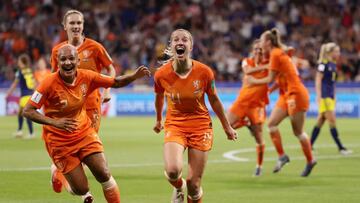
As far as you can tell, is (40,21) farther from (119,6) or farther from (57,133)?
(57,133)

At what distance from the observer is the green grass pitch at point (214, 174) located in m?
12.1

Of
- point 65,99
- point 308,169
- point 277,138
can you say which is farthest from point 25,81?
point 65,99

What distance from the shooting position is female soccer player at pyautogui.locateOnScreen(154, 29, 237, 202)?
1002 centimetres

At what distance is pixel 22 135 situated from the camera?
76.9 ft

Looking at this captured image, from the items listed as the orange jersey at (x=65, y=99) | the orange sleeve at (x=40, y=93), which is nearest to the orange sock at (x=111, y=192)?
the orange jersey at (x=65, y=99)

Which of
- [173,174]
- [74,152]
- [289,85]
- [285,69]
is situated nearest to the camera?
[74,152]

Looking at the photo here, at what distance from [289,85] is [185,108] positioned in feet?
15.6

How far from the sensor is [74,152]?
9.63 m

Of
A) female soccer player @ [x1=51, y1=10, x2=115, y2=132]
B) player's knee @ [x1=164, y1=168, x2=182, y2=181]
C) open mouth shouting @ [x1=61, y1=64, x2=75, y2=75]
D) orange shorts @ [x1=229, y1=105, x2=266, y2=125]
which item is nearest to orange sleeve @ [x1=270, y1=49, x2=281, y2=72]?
orange shorts @ [x1=229, y1=105, x2=266, y2=125]

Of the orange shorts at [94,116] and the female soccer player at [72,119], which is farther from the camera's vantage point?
the orange shorts at [94,116]

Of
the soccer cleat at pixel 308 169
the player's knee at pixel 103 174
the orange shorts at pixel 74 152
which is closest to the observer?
the player's knee at pixel 103 174

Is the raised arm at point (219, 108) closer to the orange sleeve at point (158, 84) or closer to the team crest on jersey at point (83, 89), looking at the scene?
the orange sleeve at point (158, 84)

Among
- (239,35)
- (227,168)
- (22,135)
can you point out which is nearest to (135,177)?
(227,168)

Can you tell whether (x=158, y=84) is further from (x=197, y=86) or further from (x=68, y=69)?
(x=68, y=69)
